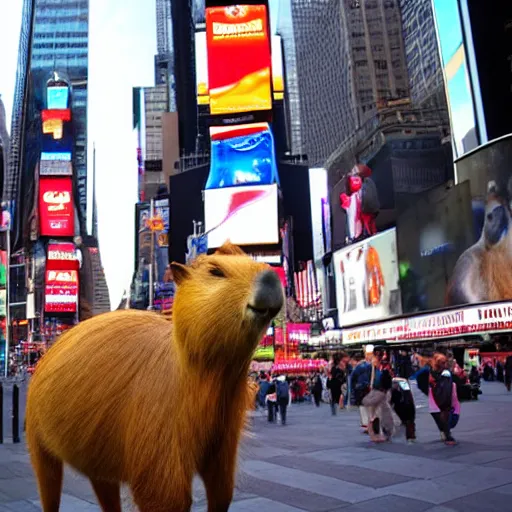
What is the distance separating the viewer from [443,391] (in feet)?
32.3

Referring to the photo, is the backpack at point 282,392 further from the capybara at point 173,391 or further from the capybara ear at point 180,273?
the capybara ear at point 180,273

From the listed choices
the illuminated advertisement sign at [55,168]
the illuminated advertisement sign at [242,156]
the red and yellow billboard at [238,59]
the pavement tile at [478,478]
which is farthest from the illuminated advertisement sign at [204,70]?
the pavement tile at [478,478]

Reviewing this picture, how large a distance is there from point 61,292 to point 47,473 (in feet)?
276

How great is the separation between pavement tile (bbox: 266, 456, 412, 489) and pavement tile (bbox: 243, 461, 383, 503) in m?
0.16

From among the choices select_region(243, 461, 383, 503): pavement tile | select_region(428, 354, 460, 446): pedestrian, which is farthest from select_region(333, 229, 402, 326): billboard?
select_region(243, 461, 383, 503): pavement tile

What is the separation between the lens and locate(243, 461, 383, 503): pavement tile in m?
6.10

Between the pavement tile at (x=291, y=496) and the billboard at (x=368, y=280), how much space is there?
30.6 meters

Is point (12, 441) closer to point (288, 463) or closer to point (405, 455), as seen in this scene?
point (288, 463)

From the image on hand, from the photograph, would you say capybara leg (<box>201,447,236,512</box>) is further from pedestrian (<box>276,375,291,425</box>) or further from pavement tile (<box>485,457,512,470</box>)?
pedestrian (<box>276,375,291,425</box>)

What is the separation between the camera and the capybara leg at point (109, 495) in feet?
13.1

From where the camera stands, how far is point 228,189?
54281mm

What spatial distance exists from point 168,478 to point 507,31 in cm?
3187

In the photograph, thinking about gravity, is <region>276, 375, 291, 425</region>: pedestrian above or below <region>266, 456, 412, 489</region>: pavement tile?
above

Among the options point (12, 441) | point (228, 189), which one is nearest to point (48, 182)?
point (228, 189)
